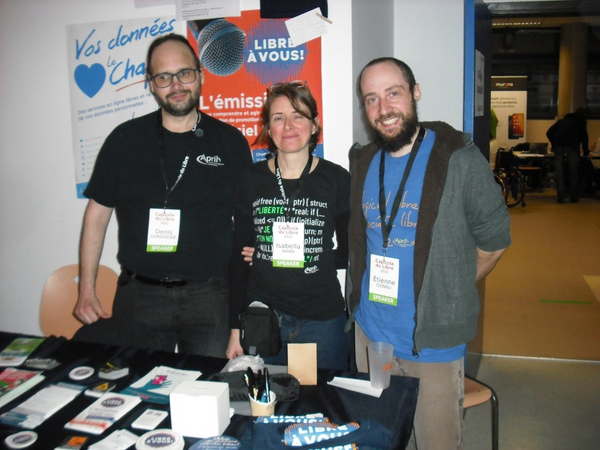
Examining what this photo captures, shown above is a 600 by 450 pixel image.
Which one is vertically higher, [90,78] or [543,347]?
[90,78]

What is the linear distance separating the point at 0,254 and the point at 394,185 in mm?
2335

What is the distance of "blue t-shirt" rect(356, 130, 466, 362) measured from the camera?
1.57 meters

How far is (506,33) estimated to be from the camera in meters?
11.4

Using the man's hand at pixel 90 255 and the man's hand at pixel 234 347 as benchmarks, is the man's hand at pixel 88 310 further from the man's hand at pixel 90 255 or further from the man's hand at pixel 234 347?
the man's hand at pixel 234 347

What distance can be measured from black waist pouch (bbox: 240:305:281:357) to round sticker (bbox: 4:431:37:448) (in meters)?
0.63

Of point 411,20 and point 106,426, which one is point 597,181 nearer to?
point 411,20

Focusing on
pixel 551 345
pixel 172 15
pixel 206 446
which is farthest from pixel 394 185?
pixel 551 345

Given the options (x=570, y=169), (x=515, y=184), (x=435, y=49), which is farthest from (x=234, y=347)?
(x=570, y=169)

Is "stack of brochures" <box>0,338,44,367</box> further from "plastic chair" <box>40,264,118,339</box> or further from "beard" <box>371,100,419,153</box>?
"beard" <box>371,100,419,153</box>

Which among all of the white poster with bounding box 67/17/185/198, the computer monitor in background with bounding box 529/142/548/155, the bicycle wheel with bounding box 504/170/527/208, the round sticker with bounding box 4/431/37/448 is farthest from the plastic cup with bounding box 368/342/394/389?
the computer monitor in background with bounding box 529/142/548/155

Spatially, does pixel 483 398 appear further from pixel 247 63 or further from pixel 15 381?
pixel 247 63

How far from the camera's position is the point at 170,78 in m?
1.90

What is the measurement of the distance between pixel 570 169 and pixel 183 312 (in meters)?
8.83

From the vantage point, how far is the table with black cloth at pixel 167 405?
121 cm
